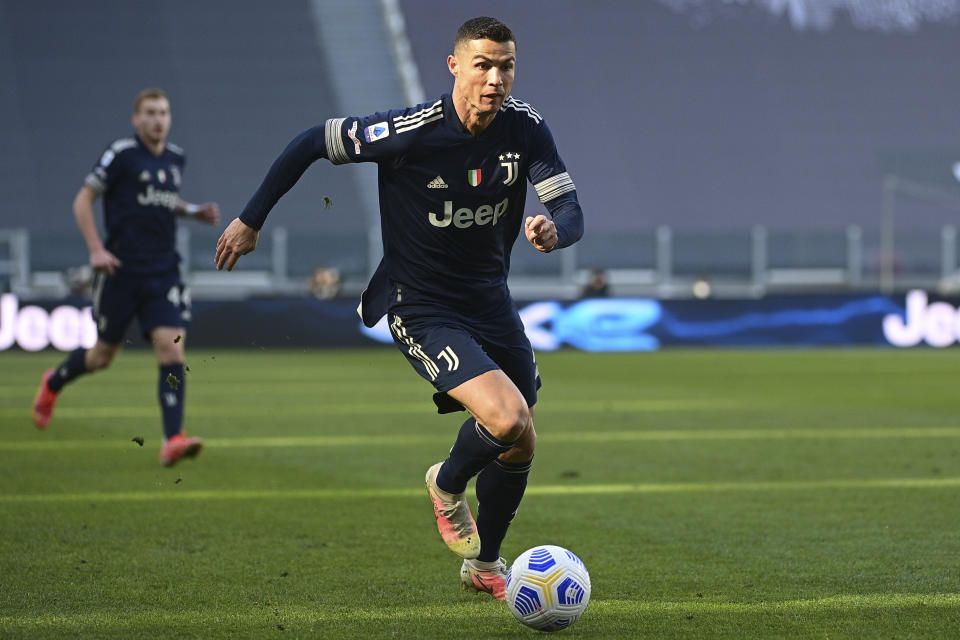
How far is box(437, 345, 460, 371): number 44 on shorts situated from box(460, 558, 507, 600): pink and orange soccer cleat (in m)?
0.68

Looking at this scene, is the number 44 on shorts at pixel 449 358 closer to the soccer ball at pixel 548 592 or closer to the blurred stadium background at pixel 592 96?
the soccer ball at pixel 548 592

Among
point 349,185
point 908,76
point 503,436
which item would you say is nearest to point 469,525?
point 503,436

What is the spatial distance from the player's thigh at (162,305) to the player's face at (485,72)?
4157 mm

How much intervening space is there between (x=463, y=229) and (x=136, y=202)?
4.28 m

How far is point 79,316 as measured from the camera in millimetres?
20844

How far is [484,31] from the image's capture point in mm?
4730

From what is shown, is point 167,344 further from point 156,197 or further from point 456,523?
point 456,523

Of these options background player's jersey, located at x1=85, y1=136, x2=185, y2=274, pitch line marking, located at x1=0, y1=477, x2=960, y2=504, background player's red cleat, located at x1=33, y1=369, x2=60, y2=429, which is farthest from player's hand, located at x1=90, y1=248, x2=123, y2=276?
pitch line marking, located at x1=0, y1=477, x2=960, y2=504

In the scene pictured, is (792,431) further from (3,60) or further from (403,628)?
(3,60)

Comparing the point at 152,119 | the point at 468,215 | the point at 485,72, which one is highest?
the point at 152,119

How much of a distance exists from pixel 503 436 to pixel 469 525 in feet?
1.50

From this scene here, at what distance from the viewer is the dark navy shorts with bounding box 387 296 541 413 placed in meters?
4.74

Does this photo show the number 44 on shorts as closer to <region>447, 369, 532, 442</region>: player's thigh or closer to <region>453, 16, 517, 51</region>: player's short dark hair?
<region>447, 369, 532, 442</region>: player's thigh

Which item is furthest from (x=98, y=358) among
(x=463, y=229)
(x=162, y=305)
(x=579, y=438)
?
(x=463, y=229)
